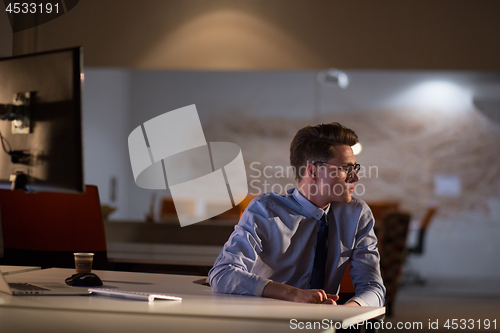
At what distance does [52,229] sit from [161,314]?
1.66 meters

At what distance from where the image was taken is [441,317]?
4.22m

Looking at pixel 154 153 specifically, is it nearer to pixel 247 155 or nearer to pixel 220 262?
pixel 247 155

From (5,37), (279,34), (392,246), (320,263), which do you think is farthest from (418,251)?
(5,37)

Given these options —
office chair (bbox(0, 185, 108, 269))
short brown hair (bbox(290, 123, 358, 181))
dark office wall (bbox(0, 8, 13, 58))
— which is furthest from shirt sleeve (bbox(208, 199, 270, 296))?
dark office wall (bbox(0, 8, 13, 58))

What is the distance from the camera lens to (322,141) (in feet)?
5.82

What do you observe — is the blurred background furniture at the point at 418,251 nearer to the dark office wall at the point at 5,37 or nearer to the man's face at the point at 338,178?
the man's face at the point at 338,178

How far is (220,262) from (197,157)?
5.87 m

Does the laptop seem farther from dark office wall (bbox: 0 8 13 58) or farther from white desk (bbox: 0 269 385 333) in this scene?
dark office wall (bbox: 0 8 13 58)

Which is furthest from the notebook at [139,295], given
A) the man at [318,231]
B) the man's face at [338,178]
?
the man's face at [338,178]

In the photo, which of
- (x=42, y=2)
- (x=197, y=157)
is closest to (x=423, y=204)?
(x=197, y=157)

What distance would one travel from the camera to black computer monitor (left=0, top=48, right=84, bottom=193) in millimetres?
1200

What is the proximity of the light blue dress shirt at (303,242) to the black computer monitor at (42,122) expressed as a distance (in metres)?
0.55

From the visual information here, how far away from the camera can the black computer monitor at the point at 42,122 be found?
3.94ft

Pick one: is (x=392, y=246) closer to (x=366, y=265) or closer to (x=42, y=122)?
(x=366, y=265)
